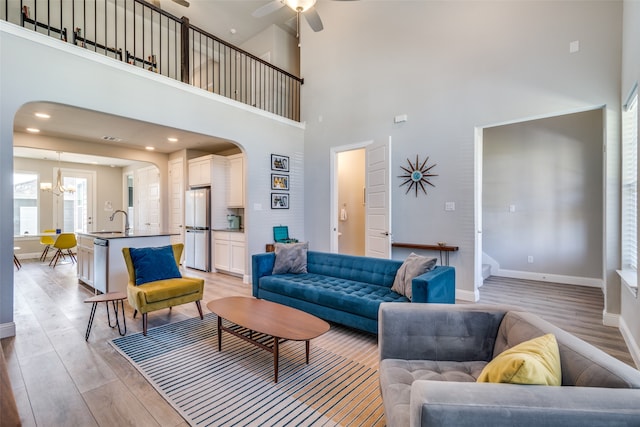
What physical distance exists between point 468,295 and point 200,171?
524 centimetres

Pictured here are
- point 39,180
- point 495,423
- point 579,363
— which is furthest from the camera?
point 39,180

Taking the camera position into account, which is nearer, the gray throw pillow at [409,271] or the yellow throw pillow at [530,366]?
the yellow throw pillow at [530,366]

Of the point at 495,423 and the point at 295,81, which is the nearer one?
the point at 495,423

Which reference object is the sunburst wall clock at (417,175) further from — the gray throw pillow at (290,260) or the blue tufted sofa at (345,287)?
the gray throw pillow at (290,260)

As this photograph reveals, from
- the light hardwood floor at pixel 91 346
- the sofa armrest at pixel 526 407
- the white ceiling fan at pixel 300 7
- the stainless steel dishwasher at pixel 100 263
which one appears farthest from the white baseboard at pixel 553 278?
the stainless steel dishwasher at pixel 100 263

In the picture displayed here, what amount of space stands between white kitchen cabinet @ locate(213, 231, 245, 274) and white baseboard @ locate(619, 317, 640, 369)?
482 centimetres

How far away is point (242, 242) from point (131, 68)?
2980 mm

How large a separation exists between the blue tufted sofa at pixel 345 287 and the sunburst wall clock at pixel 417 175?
5.52 ft

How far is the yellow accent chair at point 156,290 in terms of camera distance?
9.59ft

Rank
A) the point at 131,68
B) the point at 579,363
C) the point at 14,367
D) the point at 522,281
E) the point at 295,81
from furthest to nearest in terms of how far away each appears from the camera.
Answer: the point at 295,81, the point at 522,281, the point at 131,68, the point at 14,367, the point at 579,363

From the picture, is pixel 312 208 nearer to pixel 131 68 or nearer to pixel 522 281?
pixel 131 68

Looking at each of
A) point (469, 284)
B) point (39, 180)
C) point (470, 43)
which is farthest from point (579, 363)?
point (39, 180)

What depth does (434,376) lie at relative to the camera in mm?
1480

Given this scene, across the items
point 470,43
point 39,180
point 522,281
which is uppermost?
point 470,43
